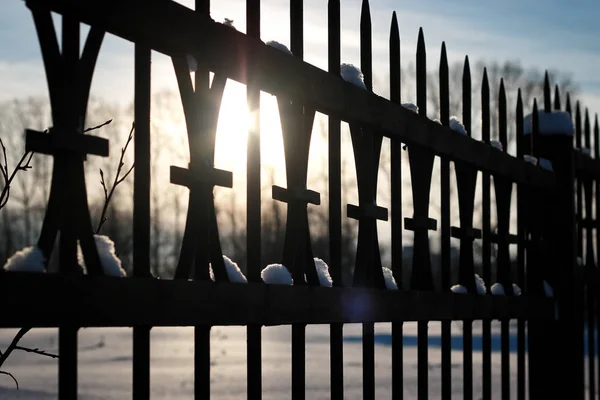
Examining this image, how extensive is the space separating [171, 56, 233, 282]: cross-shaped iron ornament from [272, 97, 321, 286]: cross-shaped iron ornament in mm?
338

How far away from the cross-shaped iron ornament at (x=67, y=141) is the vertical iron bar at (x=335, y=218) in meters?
1.00

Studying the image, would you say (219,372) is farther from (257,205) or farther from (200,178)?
(200,178)

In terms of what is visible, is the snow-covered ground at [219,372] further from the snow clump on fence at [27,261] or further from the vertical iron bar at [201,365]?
the snow clump on fence at [27,261]

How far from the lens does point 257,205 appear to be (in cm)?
238

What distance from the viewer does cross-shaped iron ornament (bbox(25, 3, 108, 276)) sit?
184 centimetres

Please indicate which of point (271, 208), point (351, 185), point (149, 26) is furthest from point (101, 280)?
point (271, 208)

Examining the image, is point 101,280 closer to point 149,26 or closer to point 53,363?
point 149,26

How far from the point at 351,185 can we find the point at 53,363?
1458cm

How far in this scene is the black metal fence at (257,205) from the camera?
6.11ft

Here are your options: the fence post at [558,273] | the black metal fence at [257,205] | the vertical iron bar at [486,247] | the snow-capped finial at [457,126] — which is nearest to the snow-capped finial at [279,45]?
the black metal fence at [257,205]

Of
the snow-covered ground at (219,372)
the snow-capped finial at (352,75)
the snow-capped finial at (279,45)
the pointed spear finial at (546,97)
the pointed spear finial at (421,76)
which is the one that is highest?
the pointed spear finial at (546,97)

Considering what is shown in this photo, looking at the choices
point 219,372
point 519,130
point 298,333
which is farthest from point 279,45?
point 219,372

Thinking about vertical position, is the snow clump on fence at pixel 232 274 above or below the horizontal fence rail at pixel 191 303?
above

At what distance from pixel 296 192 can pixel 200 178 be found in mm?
457
